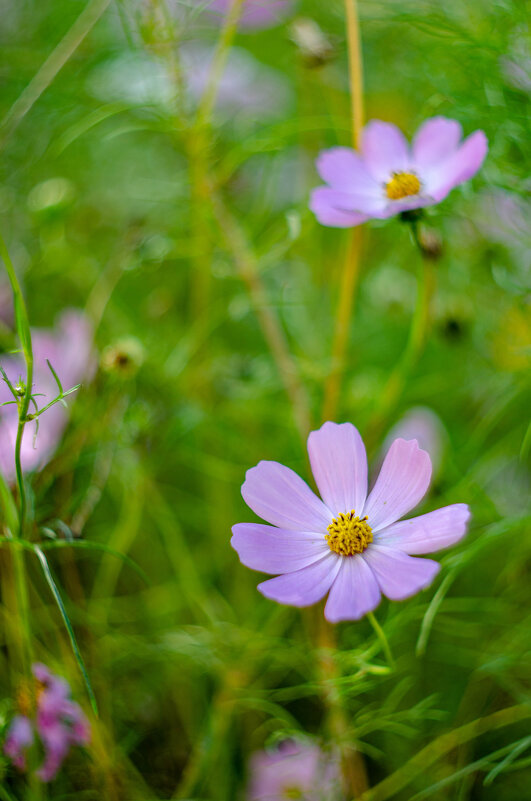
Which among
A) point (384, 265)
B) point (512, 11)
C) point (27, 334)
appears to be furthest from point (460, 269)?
point (27, 334)

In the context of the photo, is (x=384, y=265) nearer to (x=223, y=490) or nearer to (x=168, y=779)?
(x=223, y=490)

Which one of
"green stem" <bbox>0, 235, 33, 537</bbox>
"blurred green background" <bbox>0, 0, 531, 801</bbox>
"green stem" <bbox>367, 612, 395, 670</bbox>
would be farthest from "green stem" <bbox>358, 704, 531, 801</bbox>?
"green stem" <bbox>0, 235, 33, 537</bbox>

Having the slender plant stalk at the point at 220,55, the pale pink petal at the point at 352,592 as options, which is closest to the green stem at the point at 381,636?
the pale pink petal at the point at 352,592

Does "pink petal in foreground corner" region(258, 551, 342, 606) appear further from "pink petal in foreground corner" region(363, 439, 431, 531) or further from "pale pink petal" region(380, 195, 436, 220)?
"pale pink petal" region(380, 195, 436, 220)

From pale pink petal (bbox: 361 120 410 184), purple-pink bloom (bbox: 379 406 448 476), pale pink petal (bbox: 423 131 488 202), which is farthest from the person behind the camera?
purple-pink bloom (bbox: 379 406 448 476)

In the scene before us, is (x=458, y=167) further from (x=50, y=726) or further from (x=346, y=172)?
(x=50, y=726)

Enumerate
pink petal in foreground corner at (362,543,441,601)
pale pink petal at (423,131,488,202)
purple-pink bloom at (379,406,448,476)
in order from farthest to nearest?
purple-pink bloom at (379,406,448,476)
pale pink petal at (423,131,488,202)
pink petal in foreground corner at (362,543,441,601)
